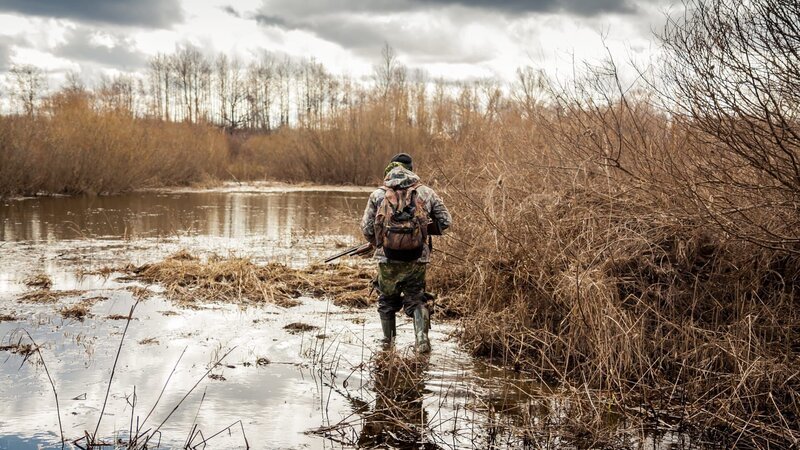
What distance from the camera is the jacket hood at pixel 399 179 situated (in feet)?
21.3

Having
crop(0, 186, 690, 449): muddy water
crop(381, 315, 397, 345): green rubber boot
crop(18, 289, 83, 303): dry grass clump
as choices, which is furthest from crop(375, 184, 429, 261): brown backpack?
A: crop(18, 289, 83, 303): dry grass clump

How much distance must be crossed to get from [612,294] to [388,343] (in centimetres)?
221

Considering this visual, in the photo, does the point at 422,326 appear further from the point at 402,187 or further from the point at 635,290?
the point at 635,290

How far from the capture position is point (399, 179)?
650 cm

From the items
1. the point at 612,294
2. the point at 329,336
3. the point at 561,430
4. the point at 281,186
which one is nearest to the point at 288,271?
the point at 329,336

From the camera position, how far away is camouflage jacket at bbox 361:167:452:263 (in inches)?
257

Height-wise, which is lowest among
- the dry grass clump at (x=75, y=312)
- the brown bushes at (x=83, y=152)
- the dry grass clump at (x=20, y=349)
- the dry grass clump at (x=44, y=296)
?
the dry grass clump at (x=20, y=349)

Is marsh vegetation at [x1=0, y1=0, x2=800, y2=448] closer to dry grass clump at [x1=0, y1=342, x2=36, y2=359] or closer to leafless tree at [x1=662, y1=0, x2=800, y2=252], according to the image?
leafless tree at [x1=662, y1=0, x2=800, y2=252]

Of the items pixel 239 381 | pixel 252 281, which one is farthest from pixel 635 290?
pixel 252 281

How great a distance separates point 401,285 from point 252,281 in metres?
3.56

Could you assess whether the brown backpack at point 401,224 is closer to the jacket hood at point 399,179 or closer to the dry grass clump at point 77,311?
the jacket hood at point 399,179

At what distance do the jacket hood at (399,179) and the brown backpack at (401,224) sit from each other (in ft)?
0.13

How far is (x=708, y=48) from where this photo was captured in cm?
583

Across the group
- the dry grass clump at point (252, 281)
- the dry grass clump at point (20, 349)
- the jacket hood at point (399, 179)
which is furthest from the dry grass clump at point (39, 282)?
the jacket hood at point (399, 179)
